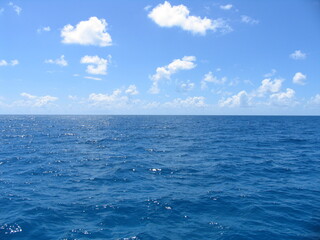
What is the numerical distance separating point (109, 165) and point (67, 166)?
17.6ft

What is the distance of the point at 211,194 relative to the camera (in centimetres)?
1808

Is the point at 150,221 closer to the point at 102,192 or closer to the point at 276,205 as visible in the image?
the point at 102,192

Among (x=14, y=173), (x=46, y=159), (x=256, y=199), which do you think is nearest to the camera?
(x=256, y=199)

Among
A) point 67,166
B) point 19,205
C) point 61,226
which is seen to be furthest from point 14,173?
point 61,226

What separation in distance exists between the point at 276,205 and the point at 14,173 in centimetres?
2667

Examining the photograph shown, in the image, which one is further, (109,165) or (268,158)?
(268,158)

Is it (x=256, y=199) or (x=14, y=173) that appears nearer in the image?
(x=256, y=199)

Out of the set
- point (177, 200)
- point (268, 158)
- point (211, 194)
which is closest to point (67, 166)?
point (177, 200)

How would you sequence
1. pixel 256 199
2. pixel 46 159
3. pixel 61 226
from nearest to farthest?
pixel 61 226, pixel 256 199, pixel 46 159

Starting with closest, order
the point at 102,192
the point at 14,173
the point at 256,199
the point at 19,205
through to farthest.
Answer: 1. the point at 19,205
2. the point at 256,199
3. the point at 102,192
4. the point at 14,173

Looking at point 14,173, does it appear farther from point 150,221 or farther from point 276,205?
point 276,205

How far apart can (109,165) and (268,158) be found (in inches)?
920

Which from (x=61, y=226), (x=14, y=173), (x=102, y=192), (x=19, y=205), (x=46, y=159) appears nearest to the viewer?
(x=61, y=226)

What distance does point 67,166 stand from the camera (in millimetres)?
27891
